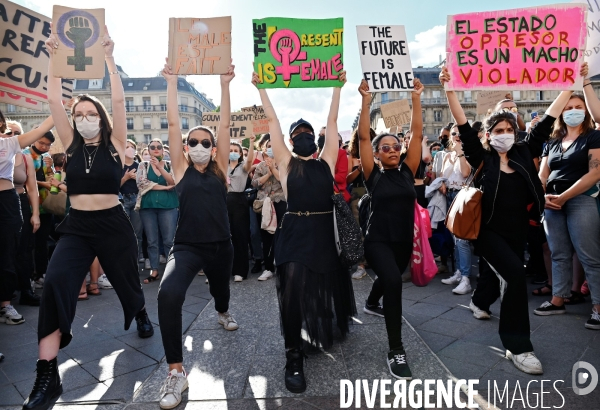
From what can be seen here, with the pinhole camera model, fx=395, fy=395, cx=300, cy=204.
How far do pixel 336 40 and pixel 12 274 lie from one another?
4.36 metres

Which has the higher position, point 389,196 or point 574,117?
point 574,117

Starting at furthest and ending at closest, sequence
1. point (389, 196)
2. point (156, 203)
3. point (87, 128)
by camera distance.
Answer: point (156, 203) → point (389, 196) → point (87, 128)

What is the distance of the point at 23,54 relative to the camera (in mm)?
4184

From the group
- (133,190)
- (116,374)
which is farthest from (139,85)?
(116,374)

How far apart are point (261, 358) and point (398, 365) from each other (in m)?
1.17

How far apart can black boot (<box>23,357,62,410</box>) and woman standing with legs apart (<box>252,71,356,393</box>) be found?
1680mm

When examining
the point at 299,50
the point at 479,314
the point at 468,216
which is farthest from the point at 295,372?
the point at 299,50

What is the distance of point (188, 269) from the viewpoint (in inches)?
126

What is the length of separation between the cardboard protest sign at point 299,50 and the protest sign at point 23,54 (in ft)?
7.36

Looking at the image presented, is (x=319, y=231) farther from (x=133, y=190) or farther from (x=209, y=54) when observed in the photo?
(x=133, y=190)

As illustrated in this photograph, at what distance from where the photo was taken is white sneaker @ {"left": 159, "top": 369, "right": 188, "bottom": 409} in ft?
8.78

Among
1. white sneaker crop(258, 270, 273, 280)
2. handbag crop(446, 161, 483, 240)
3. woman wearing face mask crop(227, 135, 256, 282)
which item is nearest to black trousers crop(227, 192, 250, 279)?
woman wearing face mask crop(227, 135, 256, 282)

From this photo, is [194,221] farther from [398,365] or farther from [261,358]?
[398,365]

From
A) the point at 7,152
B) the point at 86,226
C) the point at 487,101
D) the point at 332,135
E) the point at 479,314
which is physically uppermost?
the point at 487,101
